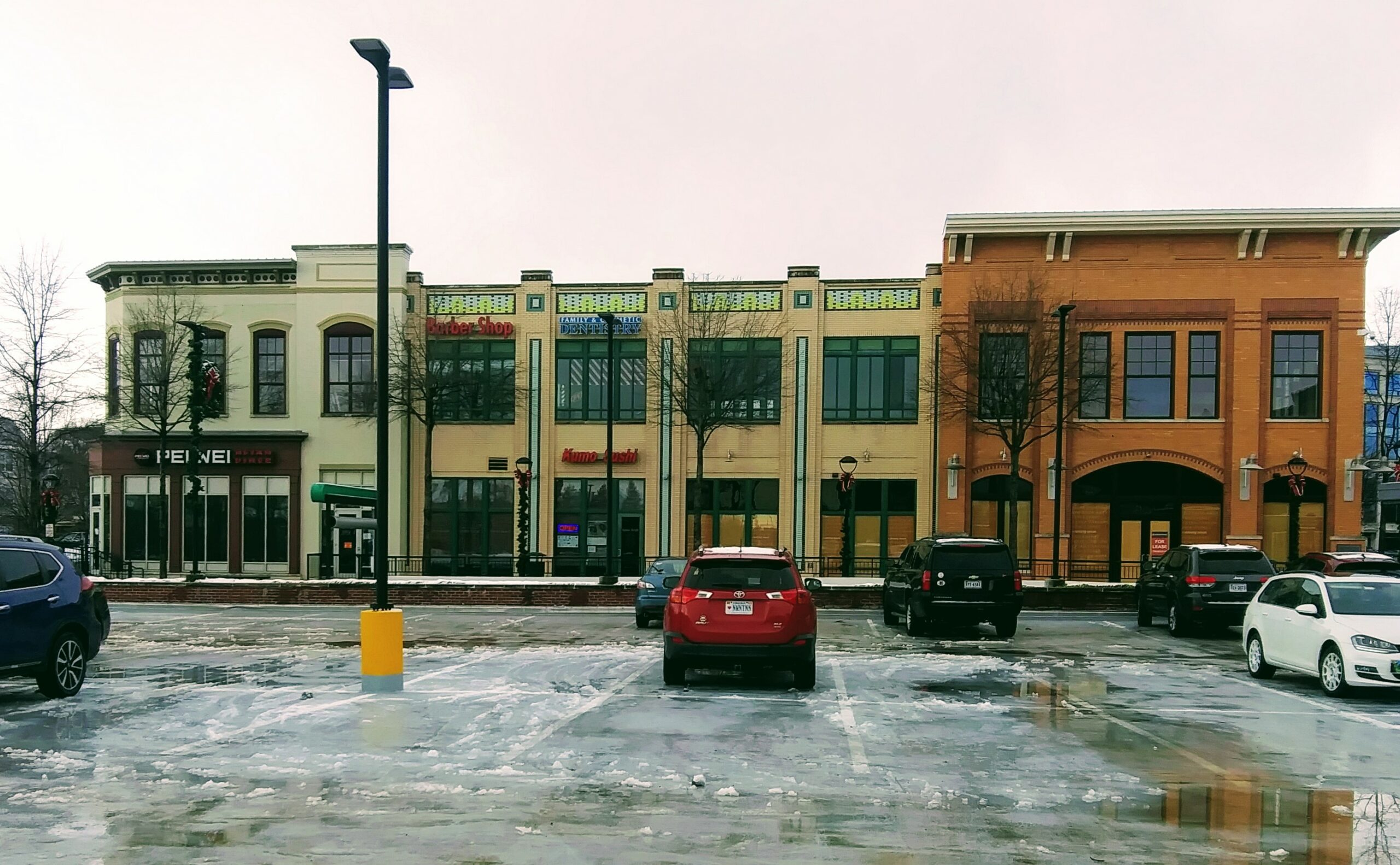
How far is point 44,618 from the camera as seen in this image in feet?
42.2

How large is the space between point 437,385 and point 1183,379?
2509 centimetres

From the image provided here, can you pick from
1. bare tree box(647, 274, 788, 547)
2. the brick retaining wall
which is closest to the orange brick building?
bare tree box(647, 274, 788, 547)

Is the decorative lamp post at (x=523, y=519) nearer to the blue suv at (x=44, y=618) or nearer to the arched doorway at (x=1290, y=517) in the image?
the blue suv at (x=44, y=618)

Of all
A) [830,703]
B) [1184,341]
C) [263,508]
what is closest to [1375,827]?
[830,703]

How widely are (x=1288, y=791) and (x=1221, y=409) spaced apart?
33433mm

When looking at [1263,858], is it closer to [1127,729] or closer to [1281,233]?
A: [1127,729]

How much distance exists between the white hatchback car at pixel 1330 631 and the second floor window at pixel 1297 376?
25794 millimetres

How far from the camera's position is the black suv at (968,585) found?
824 inches

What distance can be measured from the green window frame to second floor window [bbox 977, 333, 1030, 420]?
129 inches

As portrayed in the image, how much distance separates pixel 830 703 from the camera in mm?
13000

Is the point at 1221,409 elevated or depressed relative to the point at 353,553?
elevated

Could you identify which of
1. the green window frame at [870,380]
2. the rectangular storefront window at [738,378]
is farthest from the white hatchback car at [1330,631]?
the green window frame at [870,380]

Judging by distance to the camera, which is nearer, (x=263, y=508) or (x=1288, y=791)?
(x=1288, y=791)

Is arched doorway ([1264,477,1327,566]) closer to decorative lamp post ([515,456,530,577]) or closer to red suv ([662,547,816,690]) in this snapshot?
decorative lamp post ([515,456,530,577])
